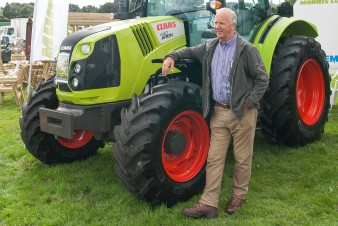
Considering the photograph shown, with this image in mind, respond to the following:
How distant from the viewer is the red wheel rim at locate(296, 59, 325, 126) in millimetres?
5520

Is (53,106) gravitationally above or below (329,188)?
above

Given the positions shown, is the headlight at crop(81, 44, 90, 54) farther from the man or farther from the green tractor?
the man

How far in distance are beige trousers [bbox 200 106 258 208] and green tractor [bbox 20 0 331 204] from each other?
323 millimetres

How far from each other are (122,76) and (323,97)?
3017 mm

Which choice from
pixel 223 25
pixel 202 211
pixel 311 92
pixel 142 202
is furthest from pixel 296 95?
pixel 142 202

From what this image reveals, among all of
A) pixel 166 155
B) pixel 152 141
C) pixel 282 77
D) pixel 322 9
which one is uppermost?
pixel 322 9

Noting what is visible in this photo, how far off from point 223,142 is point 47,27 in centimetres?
433

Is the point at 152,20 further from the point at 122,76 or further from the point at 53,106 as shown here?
the point at 53,106

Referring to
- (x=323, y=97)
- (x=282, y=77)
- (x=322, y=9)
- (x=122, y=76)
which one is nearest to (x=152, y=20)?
(x=122, y=76)

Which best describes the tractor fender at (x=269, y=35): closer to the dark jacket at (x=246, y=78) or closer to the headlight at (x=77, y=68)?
the dark jacket at (x=246, y=78)

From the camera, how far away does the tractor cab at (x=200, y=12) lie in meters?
4.51

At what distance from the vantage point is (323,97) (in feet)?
18.3

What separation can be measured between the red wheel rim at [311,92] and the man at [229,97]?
7.32 ft

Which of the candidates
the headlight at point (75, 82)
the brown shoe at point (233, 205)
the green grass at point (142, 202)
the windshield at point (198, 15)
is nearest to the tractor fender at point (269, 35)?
the windshield at point (198, 15)
